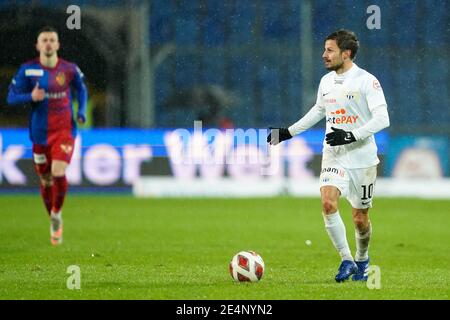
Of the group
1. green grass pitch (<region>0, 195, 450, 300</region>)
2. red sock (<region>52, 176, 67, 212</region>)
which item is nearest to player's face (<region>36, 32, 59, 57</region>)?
red sock (<region>52, 176, 67, 212</region>)

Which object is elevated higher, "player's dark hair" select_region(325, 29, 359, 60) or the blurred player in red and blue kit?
"player's dark hair" select_region(325, 29, 359, 60)

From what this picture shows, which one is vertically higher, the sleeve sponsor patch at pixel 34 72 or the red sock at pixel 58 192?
the sleeve sponsor patch at pixel 34 72

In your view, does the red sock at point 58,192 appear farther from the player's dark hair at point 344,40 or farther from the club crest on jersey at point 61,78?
the player's dark hair at point 344,40

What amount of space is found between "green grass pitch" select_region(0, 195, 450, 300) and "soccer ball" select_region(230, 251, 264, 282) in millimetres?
93

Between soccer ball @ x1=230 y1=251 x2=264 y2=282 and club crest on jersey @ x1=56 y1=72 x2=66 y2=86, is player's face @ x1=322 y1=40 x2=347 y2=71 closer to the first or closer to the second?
soccer ball @ x1=230 y1=251 x2=264 y2=282

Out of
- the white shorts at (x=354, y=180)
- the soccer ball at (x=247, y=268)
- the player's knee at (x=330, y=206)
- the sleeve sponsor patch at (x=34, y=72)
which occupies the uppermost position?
the sleeve sponsor patch at (x=34, y=72)

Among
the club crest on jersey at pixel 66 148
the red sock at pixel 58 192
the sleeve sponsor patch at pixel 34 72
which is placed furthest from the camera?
the sleeve sponsor patch at pixel 34 72

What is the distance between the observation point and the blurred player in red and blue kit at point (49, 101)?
12.1 m

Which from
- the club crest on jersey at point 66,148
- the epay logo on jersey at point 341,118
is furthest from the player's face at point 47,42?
the epay logo on jersey at point 341,118

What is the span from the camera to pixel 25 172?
19203mm

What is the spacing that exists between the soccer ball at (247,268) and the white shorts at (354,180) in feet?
2.69

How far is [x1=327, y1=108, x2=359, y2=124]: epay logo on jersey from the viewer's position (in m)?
8.47

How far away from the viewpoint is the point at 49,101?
12.3 metres

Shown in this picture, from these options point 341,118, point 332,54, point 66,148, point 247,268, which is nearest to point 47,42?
point 66,148
